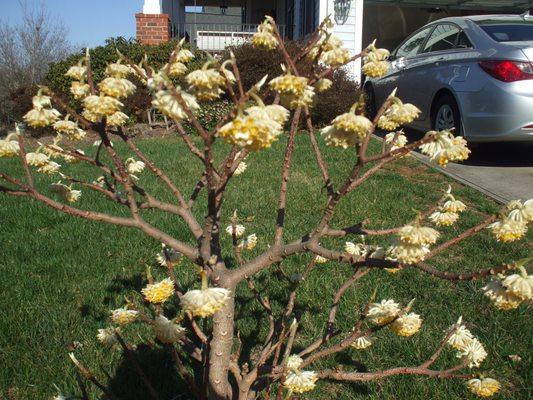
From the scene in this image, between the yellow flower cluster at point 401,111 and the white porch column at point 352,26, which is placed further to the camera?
the white porch column at point 352,26

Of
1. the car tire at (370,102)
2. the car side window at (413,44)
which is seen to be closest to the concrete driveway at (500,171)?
the car side window at (413,44)

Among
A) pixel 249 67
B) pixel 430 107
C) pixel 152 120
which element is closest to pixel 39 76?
pixel 152 120

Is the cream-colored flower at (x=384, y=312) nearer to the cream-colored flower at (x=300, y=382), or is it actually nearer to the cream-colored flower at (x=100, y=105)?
the cream-colored flower at (x=300, y=382)

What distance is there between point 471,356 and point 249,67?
9.47 metres

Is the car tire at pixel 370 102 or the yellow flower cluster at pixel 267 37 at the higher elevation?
the yellow flower cluster at pixel 267 37

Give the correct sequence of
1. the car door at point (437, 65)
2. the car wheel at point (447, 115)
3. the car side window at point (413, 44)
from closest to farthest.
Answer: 1. the car wheel at point (447, 115)
2. the car door at point (437, 65)
3. the car side window at point (413, 44)

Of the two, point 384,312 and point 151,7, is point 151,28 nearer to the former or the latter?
point 151,7

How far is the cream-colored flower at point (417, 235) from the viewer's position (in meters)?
1.27

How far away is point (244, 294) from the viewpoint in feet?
10.7

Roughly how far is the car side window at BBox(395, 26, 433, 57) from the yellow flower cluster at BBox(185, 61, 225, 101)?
25.6ft

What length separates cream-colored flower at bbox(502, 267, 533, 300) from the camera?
1.25m

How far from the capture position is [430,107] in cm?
729

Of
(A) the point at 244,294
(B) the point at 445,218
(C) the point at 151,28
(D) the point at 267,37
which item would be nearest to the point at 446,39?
(A) the point at 244,294

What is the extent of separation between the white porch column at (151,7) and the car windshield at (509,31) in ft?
29.0
